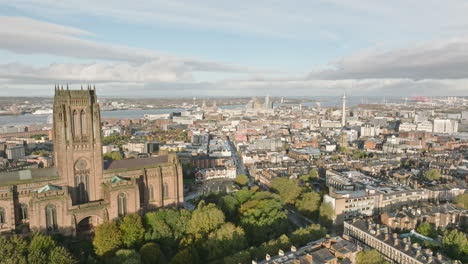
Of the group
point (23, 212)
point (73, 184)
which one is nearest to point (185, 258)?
point (73, 184)

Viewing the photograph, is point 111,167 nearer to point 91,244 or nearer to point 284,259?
point 91,244

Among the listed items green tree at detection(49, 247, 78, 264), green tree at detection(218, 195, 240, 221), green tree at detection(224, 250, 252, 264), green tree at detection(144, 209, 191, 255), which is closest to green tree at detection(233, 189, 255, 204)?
green tree at detection(218, 195, 240, 221)

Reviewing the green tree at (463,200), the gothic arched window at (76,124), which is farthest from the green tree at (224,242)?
the green tree at (463,200)

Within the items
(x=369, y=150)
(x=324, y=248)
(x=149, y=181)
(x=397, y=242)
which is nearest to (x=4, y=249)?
(x=149, y=181)

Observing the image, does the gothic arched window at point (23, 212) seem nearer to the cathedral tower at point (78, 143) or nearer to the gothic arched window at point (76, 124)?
the cathedral tower at point (78, 143)

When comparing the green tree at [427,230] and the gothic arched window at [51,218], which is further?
the green tree at [427,230]

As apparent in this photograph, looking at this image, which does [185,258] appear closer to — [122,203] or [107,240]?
[107,240]
